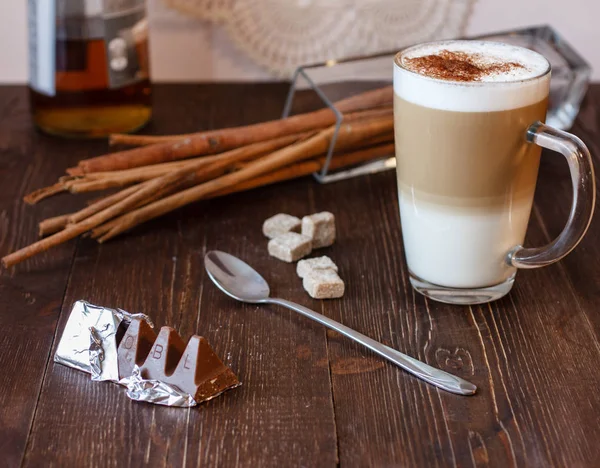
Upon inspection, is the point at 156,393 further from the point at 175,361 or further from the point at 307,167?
the point at 307,167

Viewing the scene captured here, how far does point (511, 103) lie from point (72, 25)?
676mm

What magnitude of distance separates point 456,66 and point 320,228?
26 centimetres

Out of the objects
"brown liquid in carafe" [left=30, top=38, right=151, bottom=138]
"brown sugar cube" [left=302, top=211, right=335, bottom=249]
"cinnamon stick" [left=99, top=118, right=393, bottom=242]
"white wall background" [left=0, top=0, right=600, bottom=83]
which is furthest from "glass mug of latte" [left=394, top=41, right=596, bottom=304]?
"white wall background" [left=0, top=0, right=600, bottom=83]

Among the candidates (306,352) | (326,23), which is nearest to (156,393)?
(306,352)

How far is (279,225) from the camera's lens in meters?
0.97

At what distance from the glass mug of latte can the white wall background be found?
2.08 feet

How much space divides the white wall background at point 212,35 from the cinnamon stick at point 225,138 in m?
0.39

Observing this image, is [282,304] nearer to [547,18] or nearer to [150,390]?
[150,390]

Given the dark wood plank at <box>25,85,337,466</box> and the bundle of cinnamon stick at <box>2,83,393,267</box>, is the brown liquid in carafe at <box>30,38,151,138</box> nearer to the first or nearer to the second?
the bundle of cinnamon stick at <box>2,83,393,267</box>

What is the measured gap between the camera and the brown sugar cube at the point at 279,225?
0.96m

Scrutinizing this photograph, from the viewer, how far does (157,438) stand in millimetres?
643

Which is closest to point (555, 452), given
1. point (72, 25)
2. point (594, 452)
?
point (594, 452)

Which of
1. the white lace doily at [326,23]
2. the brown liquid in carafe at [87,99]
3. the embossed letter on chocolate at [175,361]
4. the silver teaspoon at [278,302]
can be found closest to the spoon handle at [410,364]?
the silver teaspoon at [278,302]

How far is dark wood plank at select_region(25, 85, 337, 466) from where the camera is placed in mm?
631
